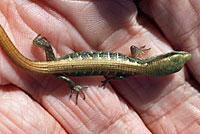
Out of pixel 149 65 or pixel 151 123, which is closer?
pixel 149 65

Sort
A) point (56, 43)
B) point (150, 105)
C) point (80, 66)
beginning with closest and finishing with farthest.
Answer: point (80, 66) → point (56, 43) → point (150, 105)

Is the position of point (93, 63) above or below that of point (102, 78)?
above

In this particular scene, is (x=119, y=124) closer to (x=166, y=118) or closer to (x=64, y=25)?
(x=166, y=118)

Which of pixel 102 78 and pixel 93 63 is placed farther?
pixel 102 78

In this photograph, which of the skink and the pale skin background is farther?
the pale skin background

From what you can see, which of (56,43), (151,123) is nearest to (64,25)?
(56,43)
